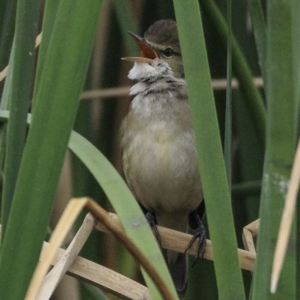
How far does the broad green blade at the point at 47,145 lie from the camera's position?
0.74m

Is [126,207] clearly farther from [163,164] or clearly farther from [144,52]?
[144,52]

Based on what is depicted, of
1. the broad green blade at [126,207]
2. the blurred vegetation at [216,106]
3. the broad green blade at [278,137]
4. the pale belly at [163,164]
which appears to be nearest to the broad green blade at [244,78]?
the blurred vegetation at [216,106]

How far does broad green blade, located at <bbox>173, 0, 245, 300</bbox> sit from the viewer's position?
2.53 ft

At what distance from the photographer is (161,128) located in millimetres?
1845

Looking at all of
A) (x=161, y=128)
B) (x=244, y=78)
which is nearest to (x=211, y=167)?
(x=244, y=78)

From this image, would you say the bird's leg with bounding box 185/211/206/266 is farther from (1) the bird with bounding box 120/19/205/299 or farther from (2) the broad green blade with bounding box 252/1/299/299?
(2) the broad green blade with bounding box 252/1/299/299

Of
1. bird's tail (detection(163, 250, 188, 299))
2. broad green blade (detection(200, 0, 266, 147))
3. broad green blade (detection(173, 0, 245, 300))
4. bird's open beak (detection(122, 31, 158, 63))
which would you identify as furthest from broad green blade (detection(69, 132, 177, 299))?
bird's tail (detection(163, 250, 188, 299))

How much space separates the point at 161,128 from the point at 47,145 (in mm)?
1107

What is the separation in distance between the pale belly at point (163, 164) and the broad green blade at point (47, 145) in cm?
109

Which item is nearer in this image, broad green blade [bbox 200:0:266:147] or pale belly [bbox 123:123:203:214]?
broad green blade [bbox 200:0:266:147]

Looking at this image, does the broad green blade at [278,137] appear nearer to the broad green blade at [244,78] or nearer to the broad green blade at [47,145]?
the broad green blade at [47,145]

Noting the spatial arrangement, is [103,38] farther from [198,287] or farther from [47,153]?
[47,153]

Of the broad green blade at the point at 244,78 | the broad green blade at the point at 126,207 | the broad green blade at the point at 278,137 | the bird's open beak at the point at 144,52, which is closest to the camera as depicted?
the broad green blade at the point at 278,137

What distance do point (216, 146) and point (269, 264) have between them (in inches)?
5.6
